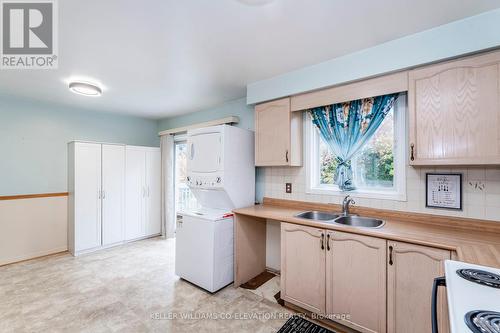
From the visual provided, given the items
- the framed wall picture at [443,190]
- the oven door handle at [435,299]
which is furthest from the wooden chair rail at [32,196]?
the framed wall picture at [443,190]

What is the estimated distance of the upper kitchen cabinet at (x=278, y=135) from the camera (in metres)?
2.61

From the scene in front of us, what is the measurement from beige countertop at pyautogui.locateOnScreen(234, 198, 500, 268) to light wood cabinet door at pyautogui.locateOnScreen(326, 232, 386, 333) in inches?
4.1

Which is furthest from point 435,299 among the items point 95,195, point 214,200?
point 95,195

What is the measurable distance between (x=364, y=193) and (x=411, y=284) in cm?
91

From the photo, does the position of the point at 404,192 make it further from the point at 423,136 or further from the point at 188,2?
the point at 188,2

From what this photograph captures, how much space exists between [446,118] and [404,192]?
2.30 feet

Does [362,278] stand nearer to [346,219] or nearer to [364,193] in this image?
[346,219]

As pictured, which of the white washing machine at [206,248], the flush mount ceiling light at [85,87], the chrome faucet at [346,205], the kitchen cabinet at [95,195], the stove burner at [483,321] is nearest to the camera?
the stove burner at [483,321]

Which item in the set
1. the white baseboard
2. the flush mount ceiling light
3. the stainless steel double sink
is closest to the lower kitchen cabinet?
the stainless steel double sink

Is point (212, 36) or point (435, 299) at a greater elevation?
point (212, 36)

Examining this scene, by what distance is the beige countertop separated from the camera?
1310 mm

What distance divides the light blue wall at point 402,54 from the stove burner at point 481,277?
147 cm

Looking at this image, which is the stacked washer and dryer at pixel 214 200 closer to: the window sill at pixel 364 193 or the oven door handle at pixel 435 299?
the window sill at pixel 364 193

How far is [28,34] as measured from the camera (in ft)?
5.83
